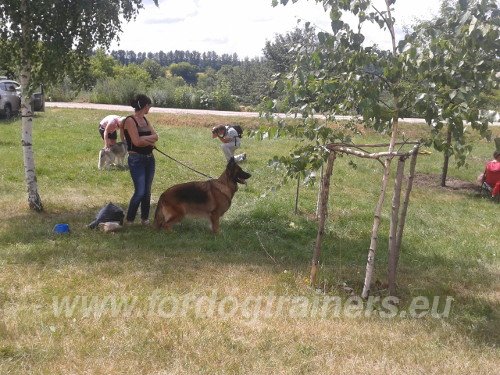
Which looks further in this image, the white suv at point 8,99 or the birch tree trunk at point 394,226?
the white suv at point 8,99

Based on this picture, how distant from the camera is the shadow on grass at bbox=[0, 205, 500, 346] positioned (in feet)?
20.0

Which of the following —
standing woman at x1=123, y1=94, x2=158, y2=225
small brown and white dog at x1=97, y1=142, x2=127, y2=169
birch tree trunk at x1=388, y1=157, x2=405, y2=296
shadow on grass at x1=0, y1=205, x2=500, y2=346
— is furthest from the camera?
small brown and white dog at x1=97, y1=142, x2=127, y2=169

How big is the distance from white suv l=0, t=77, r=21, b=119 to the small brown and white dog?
1099 centimetres

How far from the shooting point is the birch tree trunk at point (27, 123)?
7.74 meters

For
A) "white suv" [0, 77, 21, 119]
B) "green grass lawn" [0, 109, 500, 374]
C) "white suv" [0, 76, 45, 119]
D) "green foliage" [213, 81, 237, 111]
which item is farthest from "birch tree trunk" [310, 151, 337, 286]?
"green foliage" [213, 81, 237, 111]

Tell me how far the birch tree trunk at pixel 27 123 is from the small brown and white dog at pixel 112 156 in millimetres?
3490

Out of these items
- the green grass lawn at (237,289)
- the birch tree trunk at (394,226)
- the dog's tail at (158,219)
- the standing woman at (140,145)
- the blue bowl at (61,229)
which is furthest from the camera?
the dog's tail at (158,219)

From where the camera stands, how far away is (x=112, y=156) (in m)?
12.3

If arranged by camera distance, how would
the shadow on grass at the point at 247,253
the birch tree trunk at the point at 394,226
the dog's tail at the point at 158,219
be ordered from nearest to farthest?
1. the birch tree trunk at the point at 394,226
2. the shadow on grass at the point at 247,253
3. the dog's tail at the point at 158,219

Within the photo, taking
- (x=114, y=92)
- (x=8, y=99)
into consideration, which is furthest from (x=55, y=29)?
(x=114, y=92)

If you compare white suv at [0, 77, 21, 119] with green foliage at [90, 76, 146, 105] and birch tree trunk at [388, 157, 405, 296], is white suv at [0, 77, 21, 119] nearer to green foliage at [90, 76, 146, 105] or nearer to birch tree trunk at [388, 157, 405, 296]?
green foliage at [90, 76, 146, 105]

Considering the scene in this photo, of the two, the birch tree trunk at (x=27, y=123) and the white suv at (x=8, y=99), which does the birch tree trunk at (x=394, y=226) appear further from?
the white suv at (x=8, y=99)

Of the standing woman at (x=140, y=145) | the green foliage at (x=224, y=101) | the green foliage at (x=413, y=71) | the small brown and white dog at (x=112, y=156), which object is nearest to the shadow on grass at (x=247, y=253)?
the standing woman at (x=140, y=145)

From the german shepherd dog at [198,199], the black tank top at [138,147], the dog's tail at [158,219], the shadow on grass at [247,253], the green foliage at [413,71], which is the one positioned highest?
the green foliage at [413,71]
